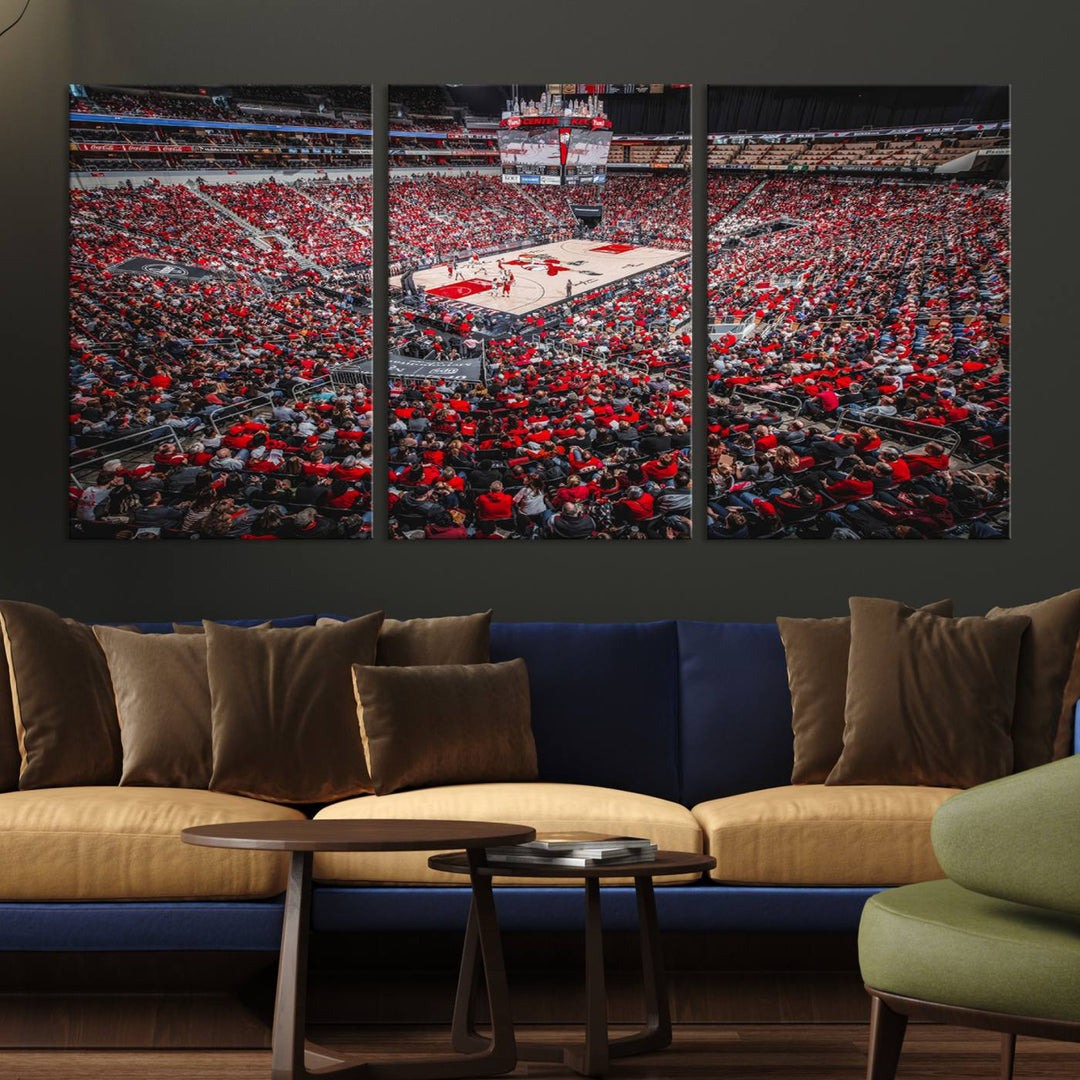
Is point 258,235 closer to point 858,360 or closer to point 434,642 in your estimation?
point 434,642

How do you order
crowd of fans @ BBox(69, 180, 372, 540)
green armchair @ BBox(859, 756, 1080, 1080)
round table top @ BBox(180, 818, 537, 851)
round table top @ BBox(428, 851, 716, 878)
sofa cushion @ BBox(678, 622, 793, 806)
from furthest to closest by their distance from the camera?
crowd of fans @ BBox(69, 180, 372, 540) → sofa cushion @ BBox(678, 622, 793, 806) → round table top @ BBox(428, 851, 716, 878) → round table top @ BBox(180, 818, 537, 851) → green armchair @ BBox(859, 756, 1080, 1080)

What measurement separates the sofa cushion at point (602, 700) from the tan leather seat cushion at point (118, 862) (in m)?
0.99

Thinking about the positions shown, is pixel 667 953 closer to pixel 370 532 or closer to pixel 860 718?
pixel 860 718

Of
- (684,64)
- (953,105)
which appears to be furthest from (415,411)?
(953,105)

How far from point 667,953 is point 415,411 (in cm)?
205

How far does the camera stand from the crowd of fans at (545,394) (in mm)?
4480

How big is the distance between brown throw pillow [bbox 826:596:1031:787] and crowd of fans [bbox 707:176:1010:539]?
88cm

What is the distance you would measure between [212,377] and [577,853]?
2489 millimetres

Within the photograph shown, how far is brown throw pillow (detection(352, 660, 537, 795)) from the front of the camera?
11.6 feet

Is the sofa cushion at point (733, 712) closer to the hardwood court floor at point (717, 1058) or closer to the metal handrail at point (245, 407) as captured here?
the hardwood court floor at point (717, 1058)

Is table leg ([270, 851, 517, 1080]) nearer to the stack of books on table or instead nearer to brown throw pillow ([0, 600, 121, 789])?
the stack of books on table

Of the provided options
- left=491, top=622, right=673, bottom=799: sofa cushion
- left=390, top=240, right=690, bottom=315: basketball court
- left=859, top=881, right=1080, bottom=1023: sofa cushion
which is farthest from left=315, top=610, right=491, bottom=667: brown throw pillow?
left=859, top=881, right=1080, bottom=1023: sofa cushion

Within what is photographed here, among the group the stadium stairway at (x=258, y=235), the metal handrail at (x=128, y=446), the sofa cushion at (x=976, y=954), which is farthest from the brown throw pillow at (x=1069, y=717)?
the metal handrail at (x=128, y=446)

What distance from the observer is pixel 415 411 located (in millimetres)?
4504
